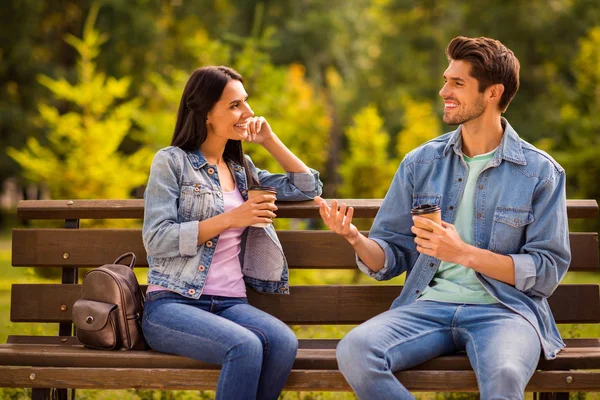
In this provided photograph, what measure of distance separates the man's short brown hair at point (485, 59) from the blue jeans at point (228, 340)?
1.48m

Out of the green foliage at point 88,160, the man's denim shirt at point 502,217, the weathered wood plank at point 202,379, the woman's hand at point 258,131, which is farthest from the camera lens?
the green foliage at point 88,160

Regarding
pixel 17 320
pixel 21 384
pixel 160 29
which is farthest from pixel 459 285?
pixel 160 29

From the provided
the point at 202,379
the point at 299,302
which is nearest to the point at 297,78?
the point at 299,302

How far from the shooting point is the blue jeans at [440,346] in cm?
320

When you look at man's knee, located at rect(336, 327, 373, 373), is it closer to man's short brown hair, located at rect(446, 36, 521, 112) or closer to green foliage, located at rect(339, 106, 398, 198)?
man's short brown hair, located at rect(446, 36, 521, 112)

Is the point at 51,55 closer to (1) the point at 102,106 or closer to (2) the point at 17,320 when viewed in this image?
(1) the point at 102,106

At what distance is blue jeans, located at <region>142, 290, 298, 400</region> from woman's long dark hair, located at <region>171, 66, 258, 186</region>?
2.52ft

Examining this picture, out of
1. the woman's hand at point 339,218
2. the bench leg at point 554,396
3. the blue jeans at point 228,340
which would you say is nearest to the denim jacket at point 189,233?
the blue jeans at point 228,340

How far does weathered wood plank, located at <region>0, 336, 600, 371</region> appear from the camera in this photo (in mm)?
3496

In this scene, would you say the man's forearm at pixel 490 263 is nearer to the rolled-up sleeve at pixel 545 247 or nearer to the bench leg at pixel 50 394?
the rolled-up sleeve at pixel 545 247

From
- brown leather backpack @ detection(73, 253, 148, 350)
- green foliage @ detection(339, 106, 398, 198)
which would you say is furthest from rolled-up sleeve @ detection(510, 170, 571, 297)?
green foliage @ detection(339, 106, 398, 198)

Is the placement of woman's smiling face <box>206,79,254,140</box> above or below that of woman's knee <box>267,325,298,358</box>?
above

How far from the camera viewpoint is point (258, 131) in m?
4.02

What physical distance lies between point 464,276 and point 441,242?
379 millimetres
